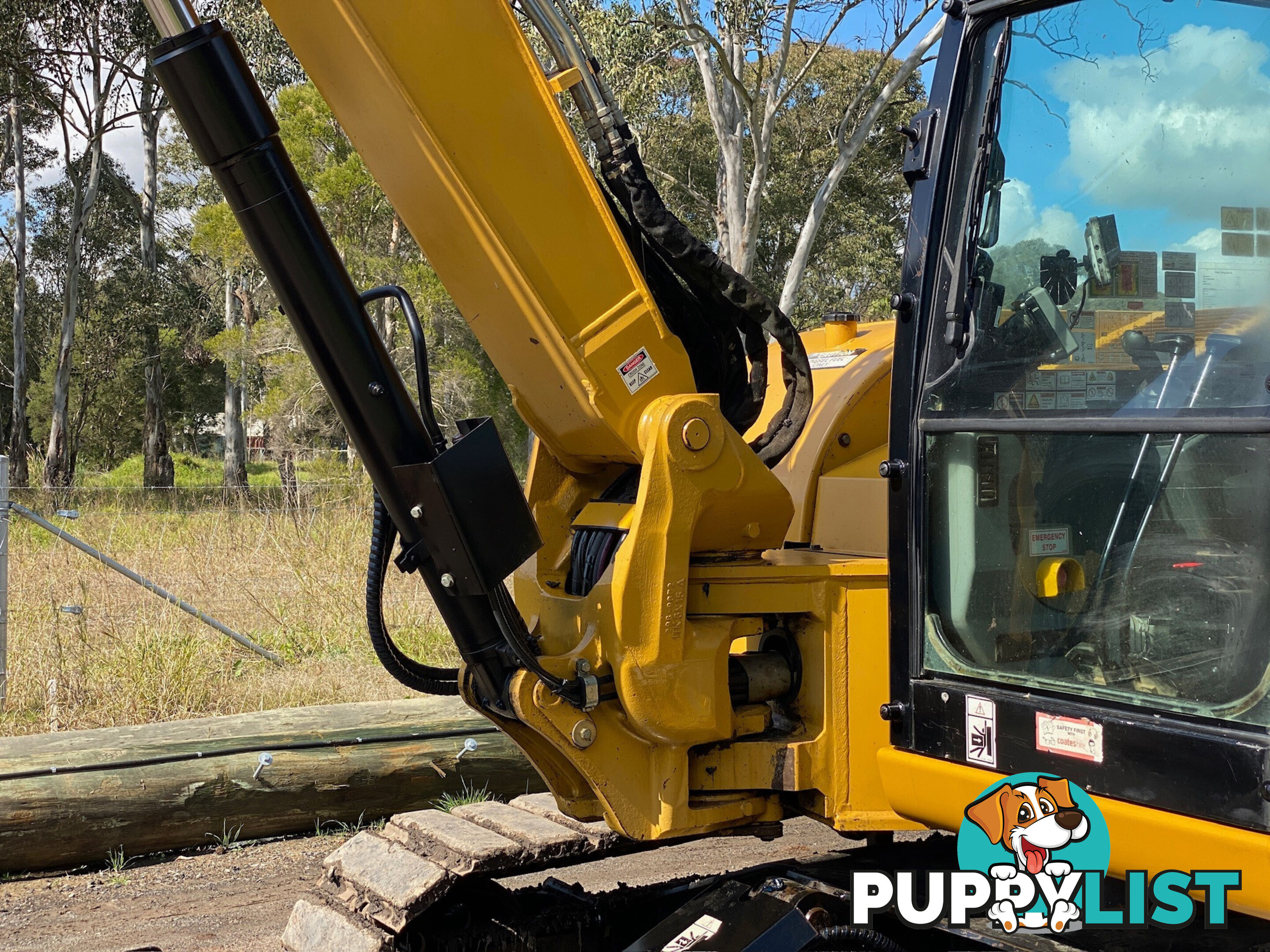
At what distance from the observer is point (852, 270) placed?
2545 cm

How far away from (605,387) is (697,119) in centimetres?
2395

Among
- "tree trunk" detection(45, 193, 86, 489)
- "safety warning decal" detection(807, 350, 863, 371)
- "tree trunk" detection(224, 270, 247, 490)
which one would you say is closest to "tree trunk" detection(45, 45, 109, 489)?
"tree trunk" detection(45, 193, 86, 489)

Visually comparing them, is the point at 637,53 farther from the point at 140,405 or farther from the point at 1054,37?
the point at 140,405

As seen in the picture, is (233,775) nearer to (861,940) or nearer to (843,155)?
(861,940)

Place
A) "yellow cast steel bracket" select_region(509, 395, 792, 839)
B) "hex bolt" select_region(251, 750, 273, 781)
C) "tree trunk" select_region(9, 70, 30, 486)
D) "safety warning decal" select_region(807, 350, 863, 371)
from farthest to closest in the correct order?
1. "tree trunk" select_region(9, 70, 30, 486)
2. "hex bolt" select_region(251, 750, 273, 781)
3. "safety warning decal" select_region(807, 350, 863, 371)
4. "yellow cast steel bracket" select_region(509, 395, 792, 839)

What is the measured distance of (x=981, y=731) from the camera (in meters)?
2.51

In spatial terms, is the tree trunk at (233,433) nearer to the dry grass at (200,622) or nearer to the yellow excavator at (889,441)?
the dry grass at (200,622)

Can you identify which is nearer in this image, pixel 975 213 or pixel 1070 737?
pixel 1070 737

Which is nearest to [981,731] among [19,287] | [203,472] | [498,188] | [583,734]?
[583,734]

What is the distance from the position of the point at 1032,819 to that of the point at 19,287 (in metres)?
28.0

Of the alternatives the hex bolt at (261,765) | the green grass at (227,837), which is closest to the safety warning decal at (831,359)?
the hex bolt at (261,765)

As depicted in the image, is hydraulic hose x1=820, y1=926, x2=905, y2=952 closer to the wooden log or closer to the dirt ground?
the dirt ground

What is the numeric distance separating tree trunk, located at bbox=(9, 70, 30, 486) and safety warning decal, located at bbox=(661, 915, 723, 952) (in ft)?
78.3

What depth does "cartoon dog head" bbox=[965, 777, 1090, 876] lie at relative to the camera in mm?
2369
